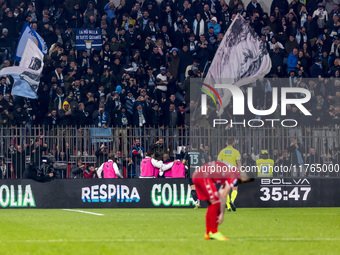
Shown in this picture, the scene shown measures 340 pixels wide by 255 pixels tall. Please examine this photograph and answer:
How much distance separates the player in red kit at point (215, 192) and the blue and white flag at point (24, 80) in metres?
16.2

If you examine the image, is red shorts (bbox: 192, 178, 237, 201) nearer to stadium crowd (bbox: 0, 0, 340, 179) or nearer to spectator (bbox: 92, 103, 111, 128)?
stadium crowd (bbox: 0, 0, 340, 179)

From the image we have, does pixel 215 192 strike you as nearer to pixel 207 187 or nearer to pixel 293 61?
pixel 207 187

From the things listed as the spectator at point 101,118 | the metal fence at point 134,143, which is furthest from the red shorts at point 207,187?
the spectator at point 101,118

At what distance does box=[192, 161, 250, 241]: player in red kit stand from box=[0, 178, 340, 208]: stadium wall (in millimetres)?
11288

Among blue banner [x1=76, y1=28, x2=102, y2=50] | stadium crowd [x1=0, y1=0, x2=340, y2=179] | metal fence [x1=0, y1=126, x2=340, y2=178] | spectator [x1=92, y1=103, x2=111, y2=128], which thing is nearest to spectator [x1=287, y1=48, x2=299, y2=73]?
stadium crowd [x1=0, y1=0, x2=340, y2=179]

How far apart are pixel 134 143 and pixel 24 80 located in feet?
20.4

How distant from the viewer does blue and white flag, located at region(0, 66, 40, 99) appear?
2805cm

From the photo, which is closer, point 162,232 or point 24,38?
point 162,232

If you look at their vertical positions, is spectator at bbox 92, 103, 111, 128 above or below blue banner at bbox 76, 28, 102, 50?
below

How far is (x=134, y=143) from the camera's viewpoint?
24.2 metres

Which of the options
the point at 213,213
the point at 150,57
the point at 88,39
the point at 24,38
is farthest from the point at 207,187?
the point at 88,39

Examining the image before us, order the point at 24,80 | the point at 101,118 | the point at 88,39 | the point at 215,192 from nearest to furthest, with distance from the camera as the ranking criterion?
the point at 215,192 < the point at 101,118 < the point at 24,80 < the point at 88,39

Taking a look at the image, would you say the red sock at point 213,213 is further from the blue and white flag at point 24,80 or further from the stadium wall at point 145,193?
the blue and white flag at point 24,80

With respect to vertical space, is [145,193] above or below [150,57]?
below
